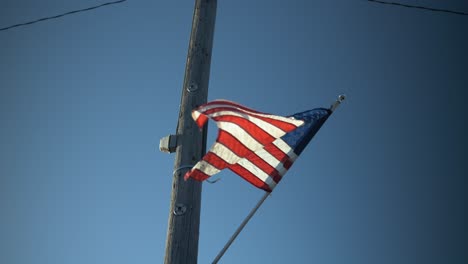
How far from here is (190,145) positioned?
4941 millimetres

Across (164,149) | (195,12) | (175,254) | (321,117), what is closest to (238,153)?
(164,149)

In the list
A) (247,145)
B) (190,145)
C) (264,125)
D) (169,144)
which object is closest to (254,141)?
(247,145)

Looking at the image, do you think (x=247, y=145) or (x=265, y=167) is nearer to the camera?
(x=247, y=145)

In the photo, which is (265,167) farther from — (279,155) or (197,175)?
(197,175)

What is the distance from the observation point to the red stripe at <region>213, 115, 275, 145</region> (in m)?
4.79

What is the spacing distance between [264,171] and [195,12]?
7.03 feet

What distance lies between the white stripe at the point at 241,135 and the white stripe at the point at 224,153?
0.58 feet

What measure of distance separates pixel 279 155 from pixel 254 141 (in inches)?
26.8

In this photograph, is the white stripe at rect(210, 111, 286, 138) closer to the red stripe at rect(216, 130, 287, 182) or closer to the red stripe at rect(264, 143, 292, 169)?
the red stripe at rect(216, 130, 287, 182)

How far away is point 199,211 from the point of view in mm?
4676

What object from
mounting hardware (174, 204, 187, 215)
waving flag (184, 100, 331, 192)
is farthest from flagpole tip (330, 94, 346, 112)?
mounting hardware (174, 204, 187, 215)

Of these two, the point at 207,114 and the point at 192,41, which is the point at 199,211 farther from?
the point at 192,41

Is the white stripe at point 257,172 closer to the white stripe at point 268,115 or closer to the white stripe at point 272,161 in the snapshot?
the white stripe at point 272,161

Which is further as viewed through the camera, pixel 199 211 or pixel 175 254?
pixel 199 211
